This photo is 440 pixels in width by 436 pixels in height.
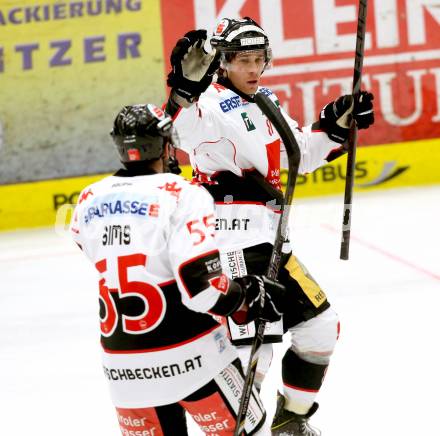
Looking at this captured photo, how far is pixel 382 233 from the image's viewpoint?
6586 mm

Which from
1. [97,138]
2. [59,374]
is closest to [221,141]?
[59,374]

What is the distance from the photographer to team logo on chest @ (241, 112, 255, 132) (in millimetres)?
3260

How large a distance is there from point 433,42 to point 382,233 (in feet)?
7.54

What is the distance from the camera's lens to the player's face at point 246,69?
331cm

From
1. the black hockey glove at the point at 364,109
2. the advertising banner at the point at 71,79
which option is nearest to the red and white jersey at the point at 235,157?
the black hockey glove at the point at 364,109

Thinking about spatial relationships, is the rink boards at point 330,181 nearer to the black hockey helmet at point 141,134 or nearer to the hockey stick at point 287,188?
the hockey stick at point 287,188

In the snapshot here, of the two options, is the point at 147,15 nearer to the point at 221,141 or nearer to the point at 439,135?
the point at 439,135

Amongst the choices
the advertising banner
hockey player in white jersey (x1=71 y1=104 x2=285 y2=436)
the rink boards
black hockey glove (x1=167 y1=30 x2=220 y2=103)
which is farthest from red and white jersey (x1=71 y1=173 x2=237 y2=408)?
the advertising banner

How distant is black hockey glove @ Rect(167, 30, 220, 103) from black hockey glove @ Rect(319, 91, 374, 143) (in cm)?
55

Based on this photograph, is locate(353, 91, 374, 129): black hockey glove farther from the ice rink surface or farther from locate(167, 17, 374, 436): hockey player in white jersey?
the ice rink surface

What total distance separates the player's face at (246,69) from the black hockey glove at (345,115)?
0.96ft

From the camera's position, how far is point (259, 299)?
2.49m

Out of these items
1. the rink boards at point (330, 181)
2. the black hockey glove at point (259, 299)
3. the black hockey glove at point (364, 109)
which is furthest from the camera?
the rink boards at point (330, 181)

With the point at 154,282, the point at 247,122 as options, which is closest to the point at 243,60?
the point at 247,122
